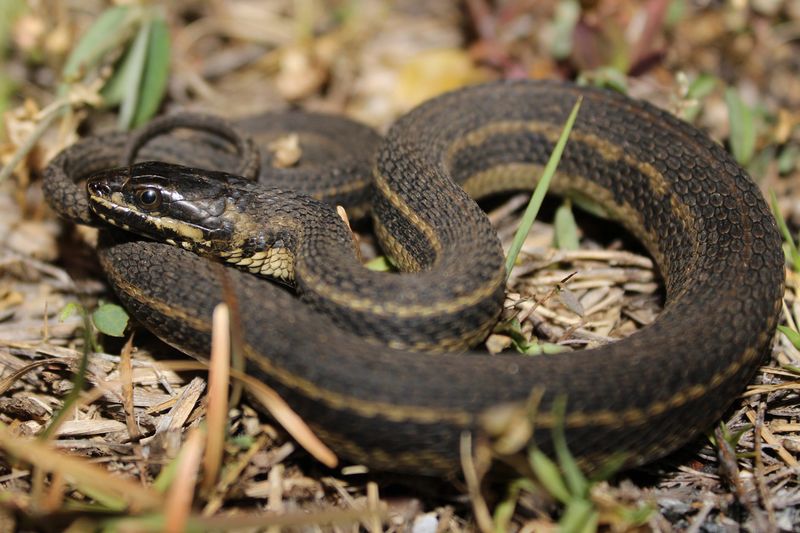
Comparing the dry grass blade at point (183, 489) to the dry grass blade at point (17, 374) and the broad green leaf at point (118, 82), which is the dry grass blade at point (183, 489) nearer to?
the dry grass blade at point (17, 374)

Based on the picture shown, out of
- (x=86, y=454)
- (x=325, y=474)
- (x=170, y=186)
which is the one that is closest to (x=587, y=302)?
(x=325, y=474)

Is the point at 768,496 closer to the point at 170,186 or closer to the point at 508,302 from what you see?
the point at 508,302

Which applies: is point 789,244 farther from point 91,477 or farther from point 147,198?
point 91,477

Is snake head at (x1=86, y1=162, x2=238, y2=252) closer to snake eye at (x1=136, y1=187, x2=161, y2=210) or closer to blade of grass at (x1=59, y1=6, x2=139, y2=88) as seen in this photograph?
snake eye at (x1=136, y1=187, x2=161, y2=210)

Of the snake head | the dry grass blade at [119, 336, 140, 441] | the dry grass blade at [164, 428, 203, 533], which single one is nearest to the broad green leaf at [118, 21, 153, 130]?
the snake head

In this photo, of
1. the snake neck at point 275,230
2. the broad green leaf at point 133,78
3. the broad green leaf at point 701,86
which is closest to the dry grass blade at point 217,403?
the snake neck at point 275,230

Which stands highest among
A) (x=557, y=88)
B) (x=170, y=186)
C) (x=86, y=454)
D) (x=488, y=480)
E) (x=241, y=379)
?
(x=557, y=88)
